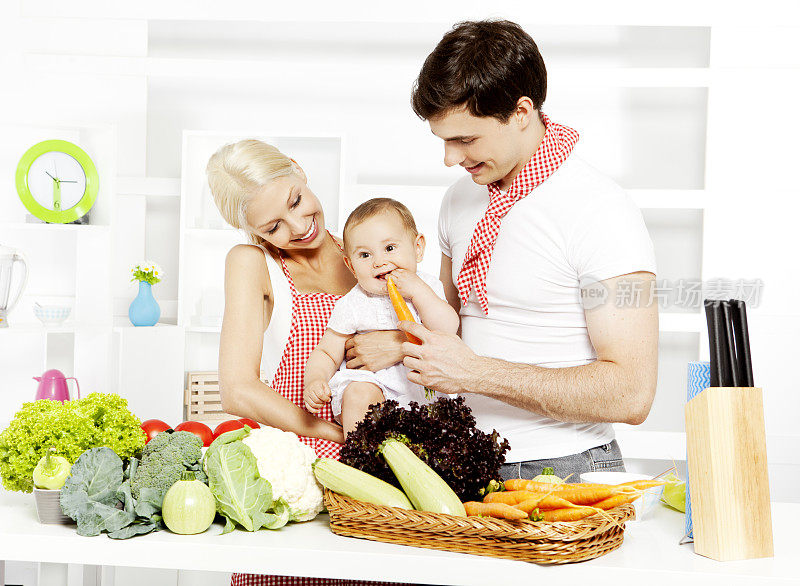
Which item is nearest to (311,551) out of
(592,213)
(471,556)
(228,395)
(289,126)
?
(471,556)

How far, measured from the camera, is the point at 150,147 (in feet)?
14.7

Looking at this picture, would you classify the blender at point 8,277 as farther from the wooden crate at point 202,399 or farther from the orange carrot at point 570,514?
the orange carrot at point 570,514

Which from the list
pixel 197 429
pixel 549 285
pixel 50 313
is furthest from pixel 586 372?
pixel 50 313

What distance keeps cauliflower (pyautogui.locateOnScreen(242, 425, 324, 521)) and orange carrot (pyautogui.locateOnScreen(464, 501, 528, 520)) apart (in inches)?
11.0

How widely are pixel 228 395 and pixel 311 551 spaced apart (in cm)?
78

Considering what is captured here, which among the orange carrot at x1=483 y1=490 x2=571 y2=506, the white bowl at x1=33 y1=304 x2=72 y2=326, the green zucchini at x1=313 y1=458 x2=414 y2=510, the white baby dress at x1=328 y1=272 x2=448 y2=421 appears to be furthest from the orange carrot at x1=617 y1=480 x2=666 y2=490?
the white bowl at x1=33 y1=304 x2=72 y2=326

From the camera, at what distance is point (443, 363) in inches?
68.3

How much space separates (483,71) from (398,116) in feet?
8.80

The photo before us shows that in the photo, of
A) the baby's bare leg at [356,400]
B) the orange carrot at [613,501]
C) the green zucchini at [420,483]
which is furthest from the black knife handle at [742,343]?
the baby's bare leg at [356,400]

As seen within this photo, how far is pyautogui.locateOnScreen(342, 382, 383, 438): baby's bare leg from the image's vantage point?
1.89 metres

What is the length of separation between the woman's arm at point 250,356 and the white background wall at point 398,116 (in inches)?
79.2

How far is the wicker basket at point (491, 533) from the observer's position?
4.18ft

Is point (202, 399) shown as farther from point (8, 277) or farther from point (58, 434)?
point (58, 434)

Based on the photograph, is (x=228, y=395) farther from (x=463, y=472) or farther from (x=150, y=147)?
(x=150, y=147)
